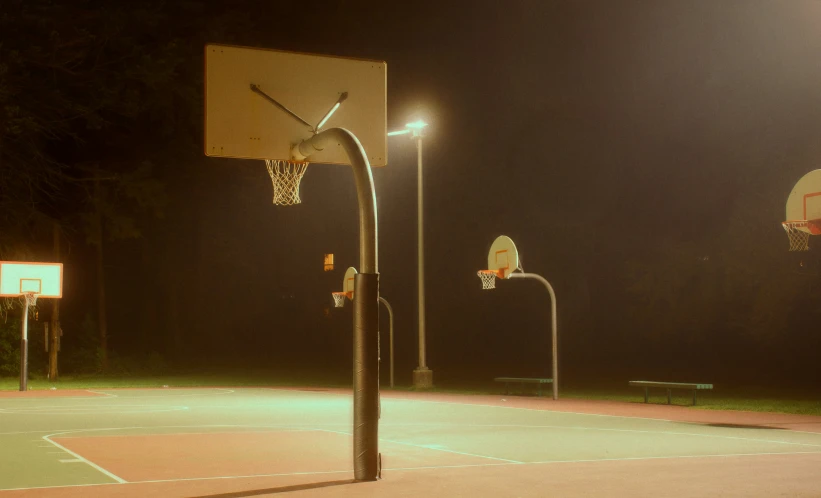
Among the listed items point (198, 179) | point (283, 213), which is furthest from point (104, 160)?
point (283, 213)

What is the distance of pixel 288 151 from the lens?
37.7ft

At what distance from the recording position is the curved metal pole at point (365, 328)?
10.5 m

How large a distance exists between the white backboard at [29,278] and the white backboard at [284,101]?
73.7 ft

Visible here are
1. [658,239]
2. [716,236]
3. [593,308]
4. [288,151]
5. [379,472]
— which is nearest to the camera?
[379,472]

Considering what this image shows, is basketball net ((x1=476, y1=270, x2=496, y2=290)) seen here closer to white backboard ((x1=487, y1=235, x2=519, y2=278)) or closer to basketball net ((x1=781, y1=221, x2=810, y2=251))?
white backboard ((x1=487, y1=235, x2=519, y2=278))

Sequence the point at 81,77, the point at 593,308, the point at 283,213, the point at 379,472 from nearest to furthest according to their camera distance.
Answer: the point at 379,472
the point at 81,77
the point at 593,308
the point at 283,213

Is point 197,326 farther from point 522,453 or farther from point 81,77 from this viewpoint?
point 522,453

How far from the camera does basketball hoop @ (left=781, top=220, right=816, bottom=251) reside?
53.2 ft

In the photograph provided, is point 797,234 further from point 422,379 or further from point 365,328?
point 422,379

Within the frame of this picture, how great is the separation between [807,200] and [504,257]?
32.8 feet

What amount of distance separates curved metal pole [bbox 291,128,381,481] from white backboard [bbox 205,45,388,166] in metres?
0.76

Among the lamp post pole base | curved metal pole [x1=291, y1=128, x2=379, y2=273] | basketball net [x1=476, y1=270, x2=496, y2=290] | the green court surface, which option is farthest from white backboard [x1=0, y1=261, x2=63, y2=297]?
curved metal pole [x1=291, y1=128, x2=379, y2=273]

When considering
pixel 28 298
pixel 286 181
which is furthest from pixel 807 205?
pixel 28 298

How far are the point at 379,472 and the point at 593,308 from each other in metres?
46.2
